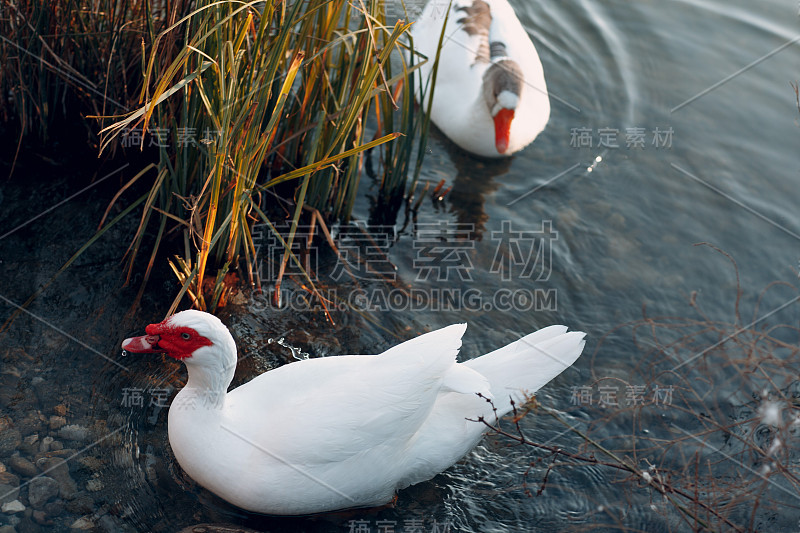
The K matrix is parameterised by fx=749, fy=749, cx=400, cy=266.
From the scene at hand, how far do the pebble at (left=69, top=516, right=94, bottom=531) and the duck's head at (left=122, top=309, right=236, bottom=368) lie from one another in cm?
74

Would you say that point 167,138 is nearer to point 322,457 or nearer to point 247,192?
point 247,192

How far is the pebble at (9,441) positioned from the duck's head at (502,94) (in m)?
3.59

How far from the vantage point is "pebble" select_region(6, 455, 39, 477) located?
10.5 feet

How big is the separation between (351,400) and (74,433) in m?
1.33

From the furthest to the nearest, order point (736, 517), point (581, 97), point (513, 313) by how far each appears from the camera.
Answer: point (581, 97)
point (513, 313)
point (736, 517)

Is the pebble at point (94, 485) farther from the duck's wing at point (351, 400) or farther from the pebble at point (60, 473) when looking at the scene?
the duck's wing at point (351, 400)

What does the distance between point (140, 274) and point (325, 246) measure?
3.70 feet

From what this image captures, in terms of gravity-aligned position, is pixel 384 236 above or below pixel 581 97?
below

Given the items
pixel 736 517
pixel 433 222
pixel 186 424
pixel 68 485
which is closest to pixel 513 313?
pixel 433 222

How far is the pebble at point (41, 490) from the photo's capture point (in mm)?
3125

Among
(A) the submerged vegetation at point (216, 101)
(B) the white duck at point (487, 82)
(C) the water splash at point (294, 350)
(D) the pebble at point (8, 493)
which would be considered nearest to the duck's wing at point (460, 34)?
(B) the white duck at point (487, 82)

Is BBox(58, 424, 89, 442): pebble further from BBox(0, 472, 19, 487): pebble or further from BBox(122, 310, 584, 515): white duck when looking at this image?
BBox(122, 310, 584, 515): white duck

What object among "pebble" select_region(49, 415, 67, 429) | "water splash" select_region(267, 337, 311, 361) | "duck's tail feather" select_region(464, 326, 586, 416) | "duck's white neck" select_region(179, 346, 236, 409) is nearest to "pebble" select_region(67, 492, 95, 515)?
"pebble" select_region(49, 415, 67, 429)

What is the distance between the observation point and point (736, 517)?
3.56m
